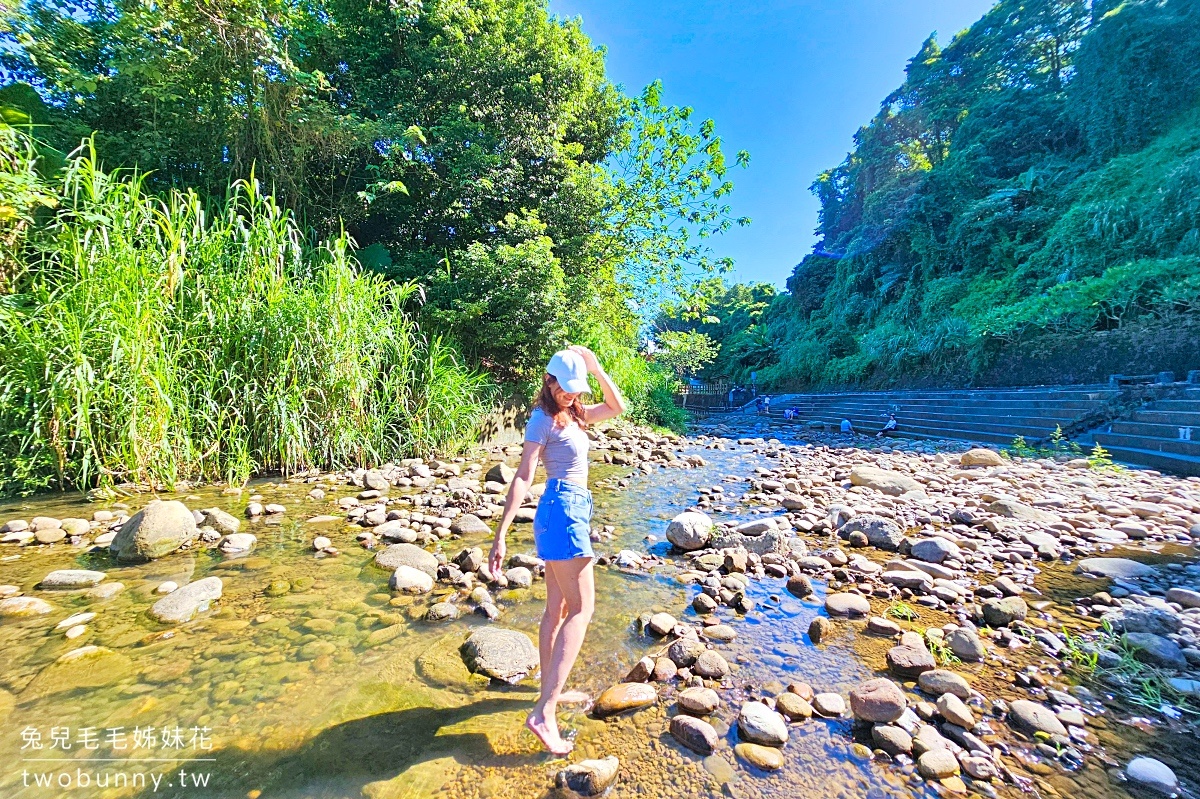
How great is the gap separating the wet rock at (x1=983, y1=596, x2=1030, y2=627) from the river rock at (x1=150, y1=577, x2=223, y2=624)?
454 centimetres

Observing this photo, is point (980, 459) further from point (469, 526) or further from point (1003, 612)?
point (469, 526)

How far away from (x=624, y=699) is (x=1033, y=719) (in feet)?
5.34

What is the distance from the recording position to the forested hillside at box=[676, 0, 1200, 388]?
1145 centimetres

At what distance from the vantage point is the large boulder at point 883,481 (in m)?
5.69

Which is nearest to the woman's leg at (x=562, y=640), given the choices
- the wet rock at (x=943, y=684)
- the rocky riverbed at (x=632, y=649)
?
the rocky riverbed at (x=632, y=649)

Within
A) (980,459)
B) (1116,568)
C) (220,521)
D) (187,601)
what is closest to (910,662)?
(1116,568)

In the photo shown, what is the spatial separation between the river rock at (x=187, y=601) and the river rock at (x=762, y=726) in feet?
9.75

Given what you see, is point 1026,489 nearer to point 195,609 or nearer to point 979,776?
point 979,776

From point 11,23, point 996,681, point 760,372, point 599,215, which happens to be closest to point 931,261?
point 760,372

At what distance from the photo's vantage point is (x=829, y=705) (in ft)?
6.43

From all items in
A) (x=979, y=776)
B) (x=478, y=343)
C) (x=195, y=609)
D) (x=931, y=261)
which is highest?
(x=931, y=261)

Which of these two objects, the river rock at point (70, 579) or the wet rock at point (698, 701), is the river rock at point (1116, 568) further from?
the river rock at point (70, 579)

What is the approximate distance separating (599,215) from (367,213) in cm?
476

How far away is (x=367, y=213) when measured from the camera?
30.3 feet
